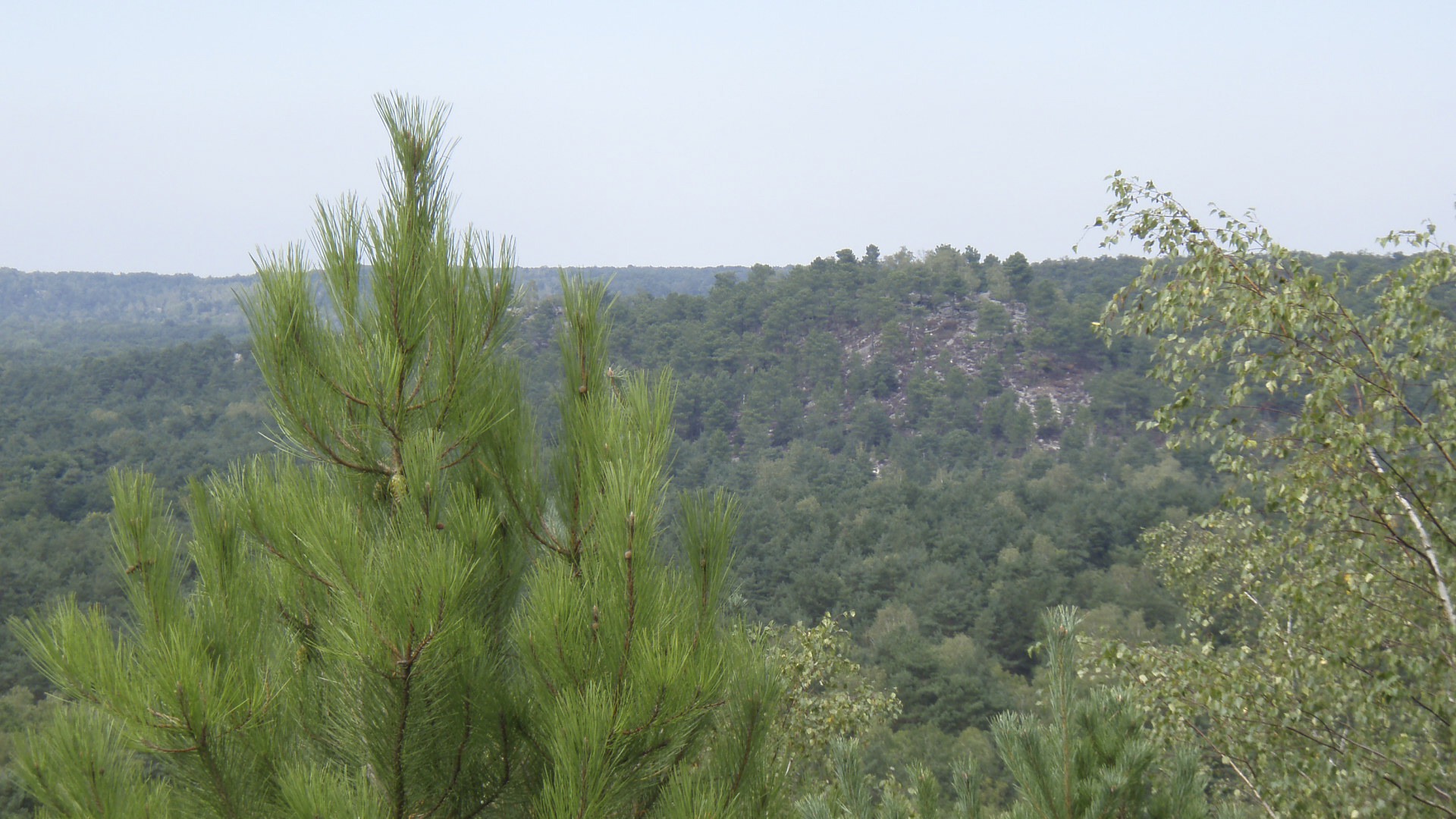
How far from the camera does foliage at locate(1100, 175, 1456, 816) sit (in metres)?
3.63

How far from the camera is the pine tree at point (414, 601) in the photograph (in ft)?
5.46

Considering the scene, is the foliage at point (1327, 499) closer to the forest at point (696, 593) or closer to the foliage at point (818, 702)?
the forest at point (696, 593)

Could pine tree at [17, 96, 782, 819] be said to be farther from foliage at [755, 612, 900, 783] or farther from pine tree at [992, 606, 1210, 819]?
foliage at [755, 612, 900, 783]

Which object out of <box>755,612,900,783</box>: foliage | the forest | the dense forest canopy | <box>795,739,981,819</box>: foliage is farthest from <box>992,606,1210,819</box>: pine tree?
<box>755,612,900,783</box>: foliage

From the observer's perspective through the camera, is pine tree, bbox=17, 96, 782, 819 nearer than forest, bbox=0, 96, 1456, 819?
Yes

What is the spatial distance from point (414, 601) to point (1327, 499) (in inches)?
146

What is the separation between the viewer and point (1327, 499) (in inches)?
144

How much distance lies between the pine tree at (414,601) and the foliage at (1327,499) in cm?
290

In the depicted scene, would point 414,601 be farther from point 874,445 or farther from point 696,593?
point 874,445

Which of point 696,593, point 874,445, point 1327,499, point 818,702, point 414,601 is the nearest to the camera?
point 414,601

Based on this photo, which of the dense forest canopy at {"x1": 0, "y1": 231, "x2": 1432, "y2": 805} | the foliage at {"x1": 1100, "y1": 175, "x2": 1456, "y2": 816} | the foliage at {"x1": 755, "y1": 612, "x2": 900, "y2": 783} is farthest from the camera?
the dense forest canopy at {"x1": 0, "y1": 231, "x2": 1432, "y2": 805}

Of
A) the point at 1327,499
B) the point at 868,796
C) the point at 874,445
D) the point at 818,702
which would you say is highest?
the point at 1327,499

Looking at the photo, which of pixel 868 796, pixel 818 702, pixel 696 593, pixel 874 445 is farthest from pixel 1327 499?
pixel 874 445

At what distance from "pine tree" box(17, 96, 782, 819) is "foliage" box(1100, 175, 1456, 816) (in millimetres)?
2900
